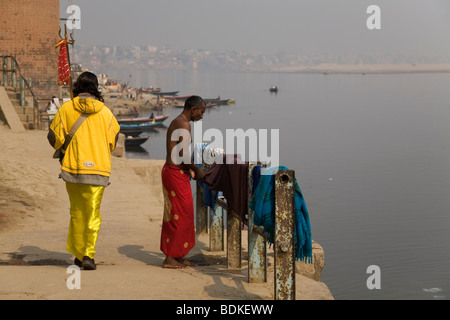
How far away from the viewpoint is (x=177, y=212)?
6.13m

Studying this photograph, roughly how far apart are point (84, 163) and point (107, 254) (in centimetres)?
125

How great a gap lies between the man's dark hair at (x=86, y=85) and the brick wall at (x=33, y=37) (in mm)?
32181

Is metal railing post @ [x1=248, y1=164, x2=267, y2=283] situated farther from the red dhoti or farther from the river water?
the river water

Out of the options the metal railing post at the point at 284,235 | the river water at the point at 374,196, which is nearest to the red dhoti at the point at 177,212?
the metal railing post at the point at 284,235

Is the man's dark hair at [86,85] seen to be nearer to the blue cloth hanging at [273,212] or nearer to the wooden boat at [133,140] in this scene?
the blue cloth hanging at [273,212]

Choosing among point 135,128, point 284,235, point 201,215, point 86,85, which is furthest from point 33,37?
point 284,235

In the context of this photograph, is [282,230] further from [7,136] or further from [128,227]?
[7,136]

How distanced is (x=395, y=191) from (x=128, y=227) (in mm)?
25425

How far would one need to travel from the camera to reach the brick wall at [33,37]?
3625 centimetres

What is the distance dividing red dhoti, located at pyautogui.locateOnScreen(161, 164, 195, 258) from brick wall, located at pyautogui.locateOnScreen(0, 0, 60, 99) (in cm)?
3237

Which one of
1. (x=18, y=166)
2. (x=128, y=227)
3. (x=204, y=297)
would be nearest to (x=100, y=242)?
(x=128, y=227)

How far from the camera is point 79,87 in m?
5.93
